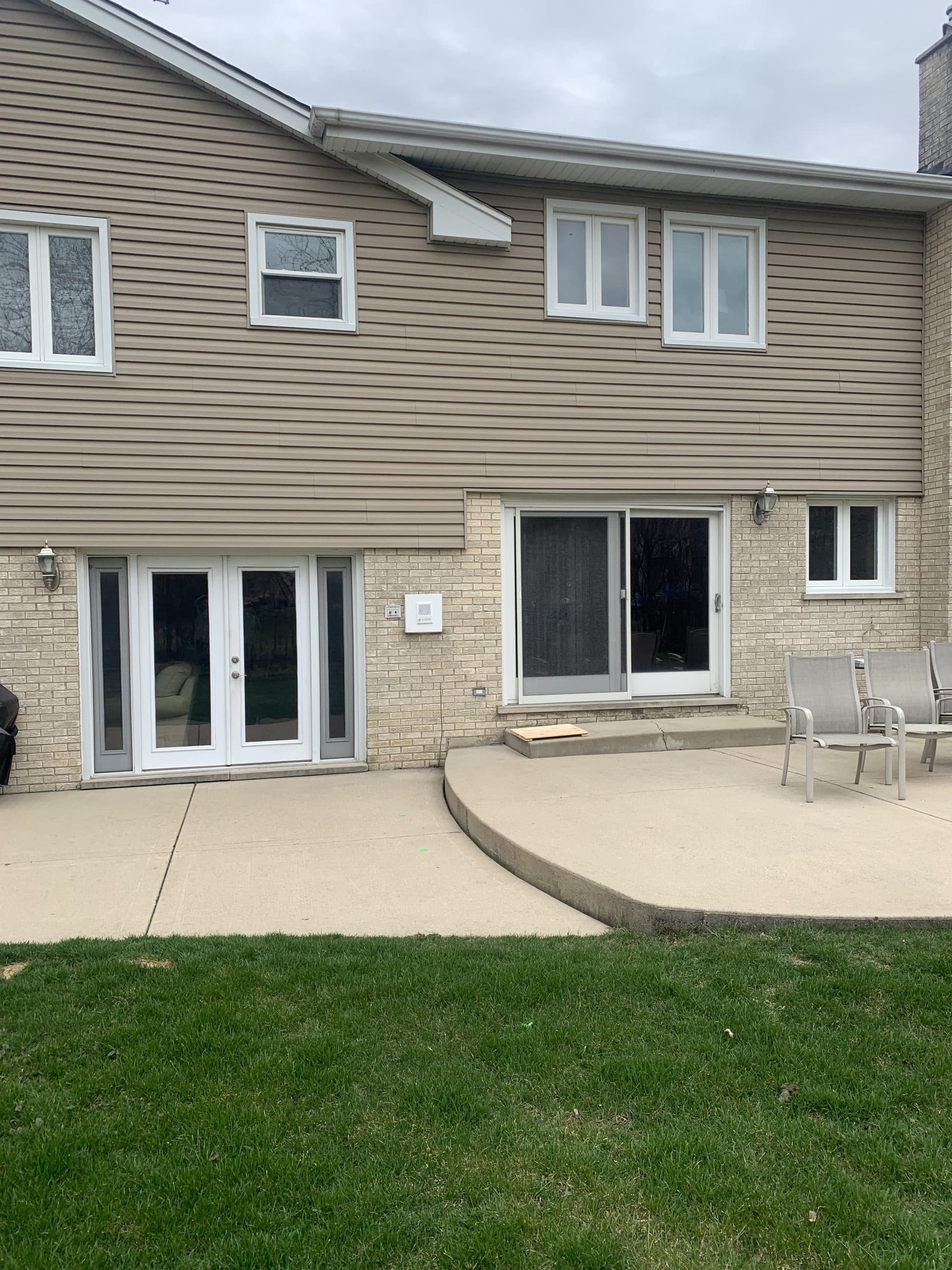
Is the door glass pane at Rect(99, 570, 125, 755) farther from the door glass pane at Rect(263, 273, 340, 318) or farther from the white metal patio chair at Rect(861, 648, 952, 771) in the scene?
the white metal patio chair at Rect(861, 648, 952, 771)

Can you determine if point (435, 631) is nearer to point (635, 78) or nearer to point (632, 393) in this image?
point (632, 393)

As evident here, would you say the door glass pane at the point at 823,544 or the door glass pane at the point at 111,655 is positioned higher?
the door glass pane at the point at 823,544

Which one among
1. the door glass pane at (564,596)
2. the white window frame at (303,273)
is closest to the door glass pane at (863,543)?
the door glass pane at (564,596)

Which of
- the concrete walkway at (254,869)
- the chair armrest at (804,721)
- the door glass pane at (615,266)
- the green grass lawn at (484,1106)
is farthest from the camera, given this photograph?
the door glass pane at (615,266)

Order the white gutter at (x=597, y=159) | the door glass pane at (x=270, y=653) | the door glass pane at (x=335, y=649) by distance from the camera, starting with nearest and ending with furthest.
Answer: the white gutter at (x=597, y=159), the door glass pane at (x=270, y=653), the door glass pane at (x=335, y=649)

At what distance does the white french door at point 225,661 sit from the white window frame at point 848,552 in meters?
5.76

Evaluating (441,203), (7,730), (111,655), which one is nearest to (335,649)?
(111,655)

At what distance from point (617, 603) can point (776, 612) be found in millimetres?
1857

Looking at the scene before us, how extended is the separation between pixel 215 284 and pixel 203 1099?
7667 millimetres

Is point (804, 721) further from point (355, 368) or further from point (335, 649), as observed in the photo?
point (355, 368)

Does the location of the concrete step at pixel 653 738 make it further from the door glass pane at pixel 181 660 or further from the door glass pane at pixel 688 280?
the door glass pane at pixel 688 280

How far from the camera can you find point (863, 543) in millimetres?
10930

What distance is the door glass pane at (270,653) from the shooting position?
9336mm

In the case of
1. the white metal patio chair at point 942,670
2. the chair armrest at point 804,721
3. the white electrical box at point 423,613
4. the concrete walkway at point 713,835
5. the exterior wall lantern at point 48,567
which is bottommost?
the concrete walkway at point 713,835
